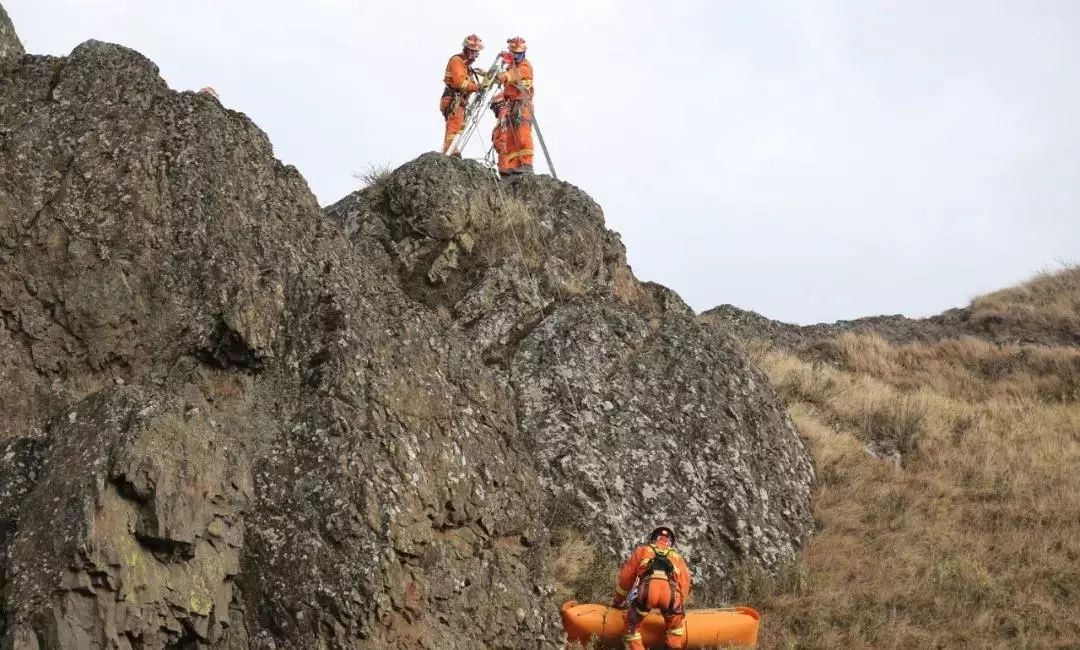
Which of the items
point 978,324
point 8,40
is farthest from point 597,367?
point 978,324

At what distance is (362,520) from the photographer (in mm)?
8680

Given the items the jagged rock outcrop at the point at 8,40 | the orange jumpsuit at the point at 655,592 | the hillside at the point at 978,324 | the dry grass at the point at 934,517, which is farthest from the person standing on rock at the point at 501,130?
the hillside at the point at 978,324

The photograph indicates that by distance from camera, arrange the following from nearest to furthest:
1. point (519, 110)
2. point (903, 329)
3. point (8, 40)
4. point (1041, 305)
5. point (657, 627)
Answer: point (657, 627)
point (8, 40)
point (519, 110)
point (903, 329)
point (1041, 305)

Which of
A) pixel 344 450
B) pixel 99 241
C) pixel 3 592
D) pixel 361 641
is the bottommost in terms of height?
pixel 361 641

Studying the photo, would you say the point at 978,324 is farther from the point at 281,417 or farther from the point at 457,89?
the point at 281,417

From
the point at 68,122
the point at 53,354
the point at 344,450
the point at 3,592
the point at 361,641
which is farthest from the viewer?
the point at 68,122

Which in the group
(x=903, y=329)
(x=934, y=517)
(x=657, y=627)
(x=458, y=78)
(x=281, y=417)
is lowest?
(x=657, y=627)

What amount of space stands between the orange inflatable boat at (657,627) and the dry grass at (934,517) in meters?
0.57

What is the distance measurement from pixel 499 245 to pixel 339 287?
15.5 feet

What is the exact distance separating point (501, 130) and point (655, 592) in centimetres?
883

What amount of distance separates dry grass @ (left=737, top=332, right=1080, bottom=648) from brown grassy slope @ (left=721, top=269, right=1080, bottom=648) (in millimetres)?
20

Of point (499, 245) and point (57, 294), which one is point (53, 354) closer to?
point (57, 294)

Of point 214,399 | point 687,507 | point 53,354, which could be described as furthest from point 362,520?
point 687,507

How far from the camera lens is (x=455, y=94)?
17.6m
